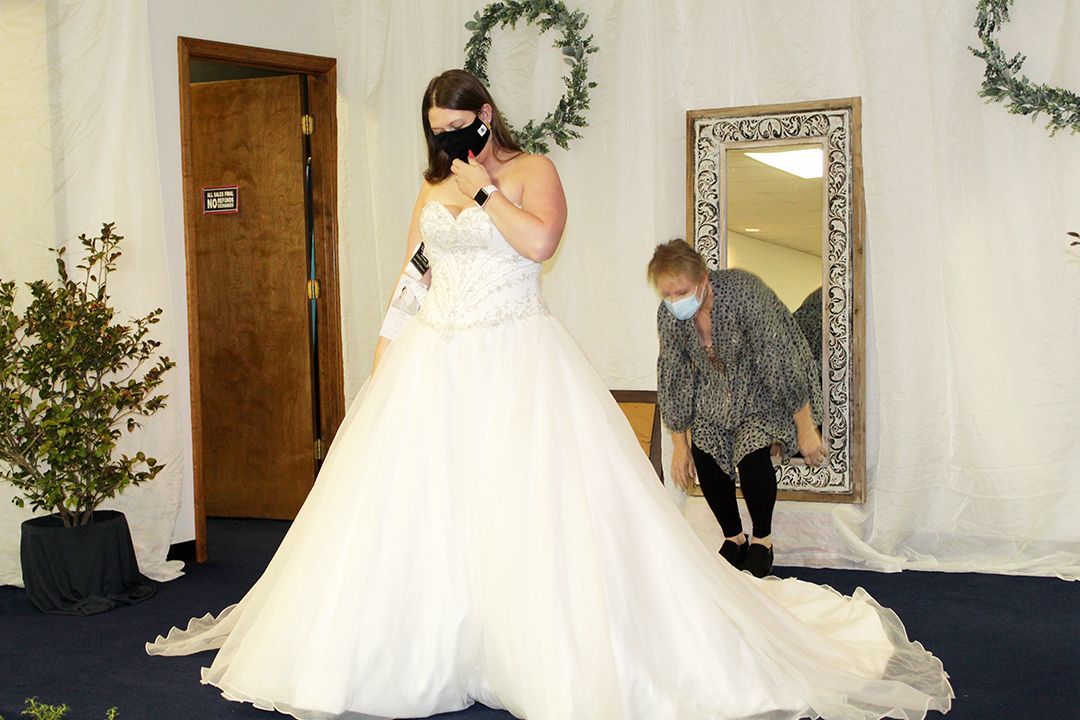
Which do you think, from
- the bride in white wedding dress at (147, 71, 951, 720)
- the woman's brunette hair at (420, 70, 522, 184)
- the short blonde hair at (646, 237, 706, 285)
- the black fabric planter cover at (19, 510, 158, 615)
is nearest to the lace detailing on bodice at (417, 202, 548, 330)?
the bride in white wedding dress at (147, 71, 951, 720)

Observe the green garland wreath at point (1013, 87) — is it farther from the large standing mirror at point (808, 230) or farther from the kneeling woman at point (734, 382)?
the kneeling woman at point (734, 382)

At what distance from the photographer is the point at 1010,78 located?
4.12 metres

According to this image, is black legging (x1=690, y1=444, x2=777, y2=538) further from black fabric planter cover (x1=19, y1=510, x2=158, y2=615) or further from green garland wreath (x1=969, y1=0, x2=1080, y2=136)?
black fabric planter cover (x1=19, y1=510, x2=158, y2=615)

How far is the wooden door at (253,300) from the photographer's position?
5.44 meters

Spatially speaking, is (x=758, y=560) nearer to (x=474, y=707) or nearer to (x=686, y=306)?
(x=686, y=306)

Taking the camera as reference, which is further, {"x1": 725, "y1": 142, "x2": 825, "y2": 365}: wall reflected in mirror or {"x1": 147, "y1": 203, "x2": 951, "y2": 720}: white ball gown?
{"x1": 725, "y1": 142, "x2": 825, "y2": 365}: wall reflected in mirror

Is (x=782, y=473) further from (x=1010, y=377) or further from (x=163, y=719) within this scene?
(x=163, y=719)

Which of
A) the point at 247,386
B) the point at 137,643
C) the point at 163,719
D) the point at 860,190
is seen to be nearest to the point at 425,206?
the point at 163,719

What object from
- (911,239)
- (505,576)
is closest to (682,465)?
(911,239)

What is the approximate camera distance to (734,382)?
394cm

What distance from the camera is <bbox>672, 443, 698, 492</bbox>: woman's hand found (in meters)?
4.16

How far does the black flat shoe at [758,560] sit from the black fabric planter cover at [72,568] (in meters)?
2.24

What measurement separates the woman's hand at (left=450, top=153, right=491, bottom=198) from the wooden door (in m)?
2.71

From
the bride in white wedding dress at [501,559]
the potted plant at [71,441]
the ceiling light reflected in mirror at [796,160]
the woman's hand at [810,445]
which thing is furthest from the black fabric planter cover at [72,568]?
the ceiling light reflected in mirror at [796,160]
